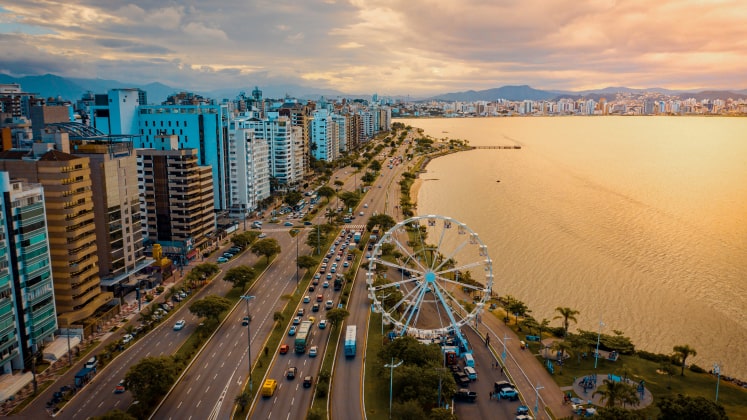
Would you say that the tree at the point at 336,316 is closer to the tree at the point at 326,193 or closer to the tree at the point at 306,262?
the tree at the point at 306,262

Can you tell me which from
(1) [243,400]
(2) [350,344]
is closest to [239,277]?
(2) [350,344]

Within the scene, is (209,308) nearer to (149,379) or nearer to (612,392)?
(149,379)

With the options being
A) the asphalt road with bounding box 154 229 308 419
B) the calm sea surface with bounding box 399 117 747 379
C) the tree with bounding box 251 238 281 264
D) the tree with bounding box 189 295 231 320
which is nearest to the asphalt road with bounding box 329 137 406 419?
the asphalt road with bounding box 154 229 308 419

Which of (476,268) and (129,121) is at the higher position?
(129,121)

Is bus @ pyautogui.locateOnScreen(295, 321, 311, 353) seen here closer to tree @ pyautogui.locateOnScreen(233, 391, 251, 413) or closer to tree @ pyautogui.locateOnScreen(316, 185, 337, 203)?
tree @ pyautogui.locateOnScreen(233, 391, 251, 413)

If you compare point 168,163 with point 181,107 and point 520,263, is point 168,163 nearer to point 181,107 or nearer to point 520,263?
point 181,107

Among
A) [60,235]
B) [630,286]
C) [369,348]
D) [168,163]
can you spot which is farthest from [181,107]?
[630,286]

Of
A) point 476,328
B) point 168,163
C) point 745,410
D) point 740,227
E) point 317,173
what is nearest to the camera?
point 745,410
